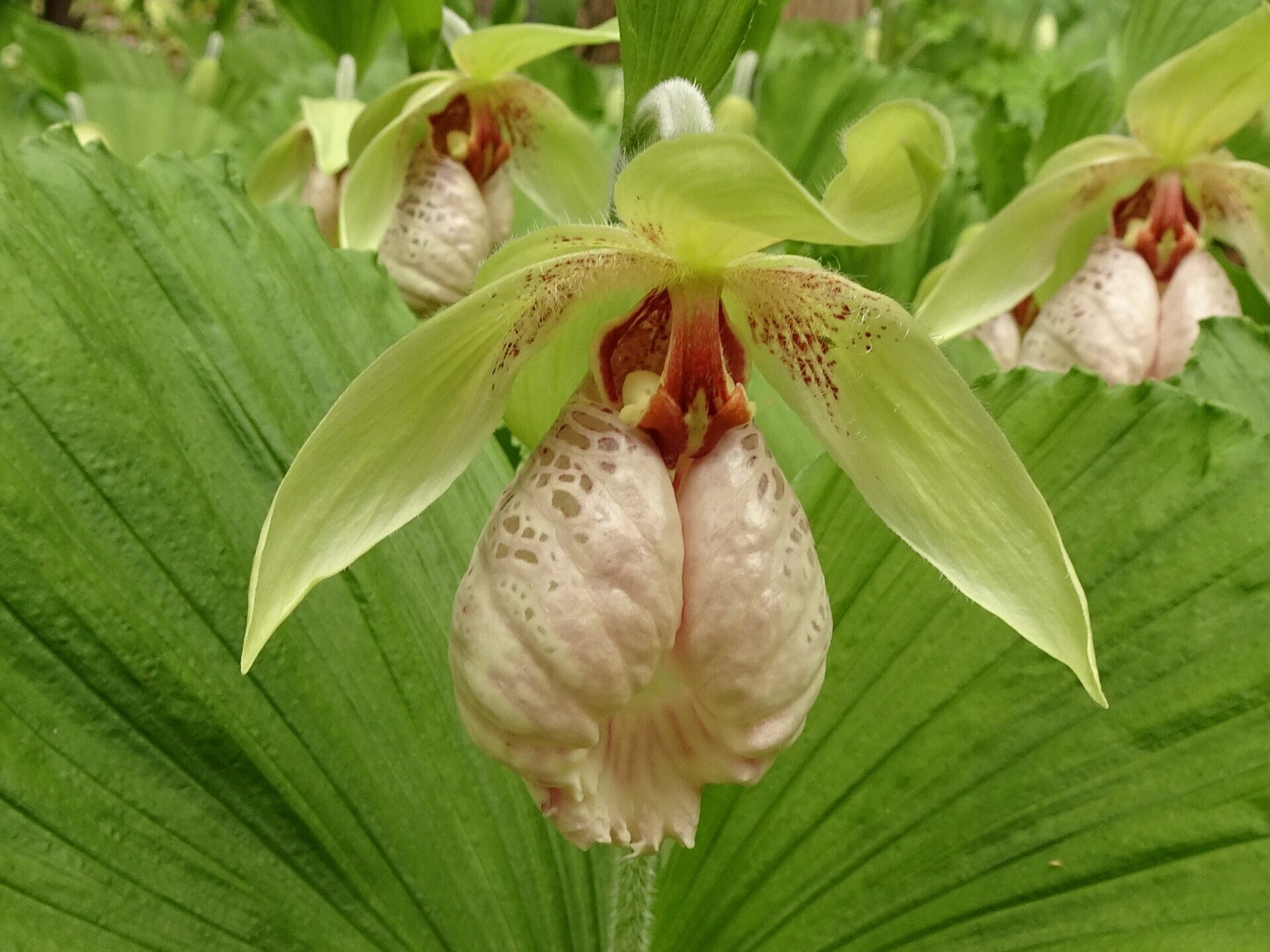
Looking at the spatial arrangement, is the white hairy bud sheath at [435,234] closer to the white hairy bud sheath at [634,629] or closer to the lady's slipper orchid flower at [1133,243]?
the lady's slipper orchid flower at [1133,243]

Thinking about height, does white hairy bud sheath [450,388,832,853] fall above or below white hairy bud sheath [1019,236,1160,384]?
above

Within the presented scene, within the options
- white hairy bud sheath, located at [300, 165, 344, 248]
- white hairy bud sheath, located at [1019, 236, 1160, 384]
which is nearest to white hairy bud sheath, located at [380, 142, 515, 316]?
white hairy bud sheath, located at [300, 165, 344, 248]

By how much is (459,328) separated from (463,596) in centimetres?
12

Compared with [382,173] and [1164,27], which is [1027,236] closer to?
[1164,27]

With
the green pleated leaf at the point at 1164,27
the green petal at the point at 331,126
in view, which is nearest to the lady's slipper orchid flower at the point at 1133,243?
the green pleated leaf at the point at 1164,27

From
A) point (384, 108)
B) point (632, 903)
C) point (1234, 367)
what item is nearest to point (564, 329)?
point (632, 903)

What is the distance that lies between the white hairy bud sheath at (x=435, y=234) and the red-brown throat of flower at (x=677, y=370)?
2.51ft

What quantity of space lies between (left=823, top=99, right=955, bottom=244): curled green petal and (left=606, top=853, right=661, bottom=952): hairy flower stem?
373 millimetres

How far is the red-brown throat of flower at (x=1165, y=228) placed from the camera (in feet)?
3.67

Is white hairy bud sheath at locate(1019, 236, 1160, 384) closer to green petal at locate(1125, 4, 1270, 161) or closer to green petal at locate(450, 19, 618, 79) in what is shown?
green petal at locate(1125, 4, 1270, 161)

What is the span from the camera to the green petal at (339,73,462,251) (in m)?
1.22

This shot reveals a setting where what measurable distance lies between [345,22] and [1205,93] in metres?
1.11

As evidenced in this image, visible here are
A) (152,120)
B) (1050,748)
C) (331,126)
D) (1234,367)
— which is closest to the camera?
(1050,748)

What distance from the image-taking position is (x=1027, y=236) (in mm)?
1119
